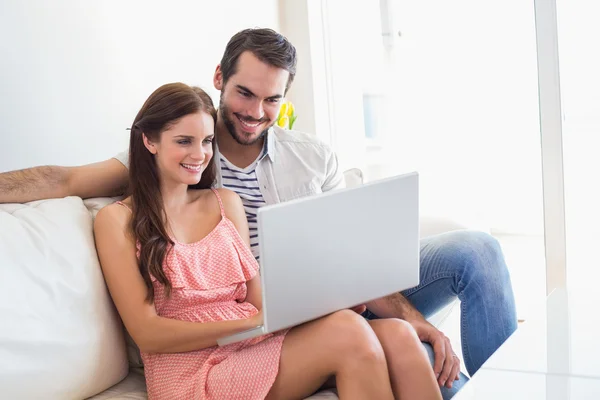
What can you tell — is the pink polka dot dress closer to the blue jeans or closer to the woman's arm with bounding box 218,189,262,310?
the woman's arm with bounding box 218,189,262,310

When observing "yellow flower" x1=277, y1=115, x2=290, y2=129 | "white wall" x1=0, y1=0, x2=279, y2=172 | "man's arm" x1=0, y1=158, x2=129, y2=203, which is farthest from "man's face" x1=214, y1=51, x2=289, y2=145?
"yellow flower" x1=277, y1=115, x2=290, y2=129

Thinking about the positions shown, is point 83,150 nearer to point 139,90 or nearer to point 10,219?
point 139,90

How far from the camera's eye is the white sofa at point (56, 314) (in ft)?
4.65

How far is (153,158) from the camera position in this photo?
1.81m

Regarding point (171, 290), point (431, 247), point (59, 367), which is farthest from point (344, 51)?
point (59, 367)

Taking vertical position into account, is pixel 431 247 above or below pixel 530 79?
below

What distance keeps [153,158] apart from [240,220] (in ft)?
0.91

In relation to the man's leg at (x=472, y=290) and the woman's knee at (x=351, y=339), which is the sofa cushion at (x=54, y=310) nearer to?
the woman's knee at (x=351, y=339)

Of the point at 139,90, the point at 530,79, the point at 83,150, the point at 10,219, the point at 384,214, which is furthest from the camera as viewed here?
the point at 530,79

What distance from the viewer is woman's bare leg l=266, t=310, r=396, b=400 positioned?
1479 millimetres

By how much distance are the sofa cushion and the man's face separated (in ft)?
1.75

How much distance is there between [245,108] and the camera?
203 centimetres

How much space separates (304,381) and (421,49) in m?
2.80

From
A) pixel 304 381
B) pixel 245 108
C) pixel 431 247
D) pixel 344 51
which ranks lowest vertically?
pixel 304 381
